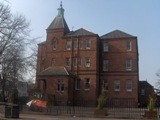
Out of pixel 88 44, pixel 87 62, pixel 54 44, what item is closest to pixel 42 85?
pixel 54 44

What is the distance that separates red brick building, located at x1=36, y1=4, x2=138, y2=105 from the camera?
59625mm

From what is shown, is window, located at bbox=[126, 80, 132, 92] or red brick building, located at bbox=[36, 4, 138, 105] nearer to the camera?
red brick building, located at bbox=[36, 4, 138, 105]

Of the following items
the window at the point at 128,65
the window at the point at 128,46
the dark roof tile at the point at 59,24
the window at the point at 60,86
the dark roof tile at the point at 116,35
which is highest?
the dark roof tile at the point at 59,24

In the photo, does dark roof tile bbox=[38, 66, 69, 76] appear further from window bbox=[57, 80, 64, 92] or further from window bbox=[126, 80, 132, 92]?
window bbox=[126, 80, 132, 92]

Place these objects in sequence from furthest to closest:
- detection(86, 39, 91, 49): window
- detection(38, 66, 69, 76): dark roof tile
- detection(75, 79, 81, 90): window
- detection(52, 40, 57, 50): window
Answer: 1. detection(52, 40, 57, 50): window
2. detection(86, 39, 91, 49): window
3. detection(75, 79, 81, 90): window
4. detection(38, 66, 69, 76): dark roof tile

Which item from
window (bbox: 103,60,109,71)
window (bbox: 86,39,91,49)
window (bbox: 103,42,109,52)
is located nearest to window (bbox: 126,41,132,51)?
window (bbox: 103,42,109,52)

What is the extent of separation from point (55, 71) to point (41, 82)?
3129 millimetres

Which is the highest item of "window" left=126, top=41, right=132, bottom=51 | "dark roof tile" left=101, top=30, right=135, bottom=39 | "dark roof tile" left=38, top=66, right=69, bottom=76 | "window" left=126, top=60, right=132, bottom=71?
"dark roof tile" left=101, top=30, right=135, bottom=39

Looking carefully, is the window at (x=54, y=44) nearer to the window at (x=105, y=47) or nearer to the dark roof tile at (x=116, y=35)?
the dark roof tile at (x=116, y=35)

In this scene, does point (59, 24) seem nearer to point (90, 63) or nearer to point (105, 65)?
point (90, 63)

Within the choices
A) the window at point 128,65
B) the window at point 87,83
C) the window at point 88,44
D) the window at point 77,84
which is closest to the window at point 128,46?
the window at point 128,65

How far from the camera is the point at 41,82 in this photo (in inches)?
2344

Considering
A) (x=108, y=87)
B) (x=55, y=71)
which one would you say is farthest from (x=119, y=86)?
(x=55, y=71)

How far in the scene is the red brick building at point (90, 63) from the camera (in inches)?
2347
